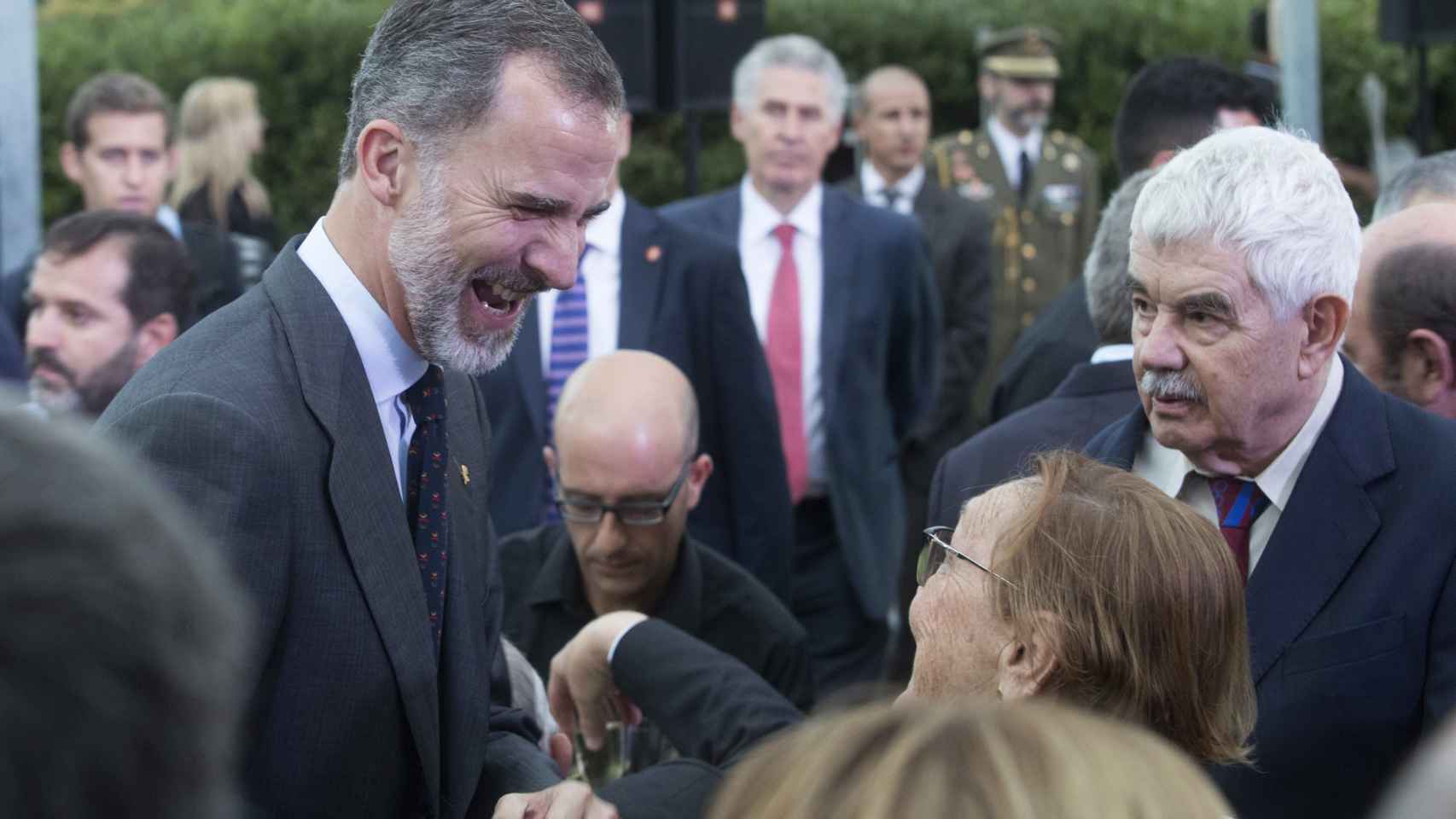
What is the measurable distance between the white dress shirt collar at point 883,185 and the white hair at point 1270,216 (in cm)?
592

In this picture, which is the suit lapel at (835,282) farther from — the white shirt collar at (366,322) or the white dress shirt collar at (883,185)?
the white shirt collar at (366,322)

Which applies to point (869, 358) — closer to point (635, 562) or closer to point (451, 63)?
point (635, 562)

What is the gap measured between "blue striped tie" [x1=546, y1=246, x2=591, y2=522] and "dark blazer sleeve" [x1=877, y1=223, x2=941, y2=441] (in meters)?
1.33

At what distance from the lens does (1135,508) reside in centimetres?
238

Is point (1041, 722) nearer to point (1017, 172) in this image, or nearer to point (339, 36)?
point (1017, 172)

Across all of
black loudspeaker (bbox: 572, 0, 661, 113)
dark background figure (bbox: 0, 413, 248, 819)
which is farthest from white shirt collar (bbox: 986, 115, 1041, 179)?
dark background figure (bbox: 0, 413, 248, 819)

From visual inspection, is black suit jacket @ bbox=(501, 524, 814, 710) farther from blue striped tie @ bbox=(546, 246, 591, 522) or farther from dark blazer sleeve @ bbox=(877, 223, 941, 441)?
dark blazer sleeve @ bbox=(877, 223, 941, 441)

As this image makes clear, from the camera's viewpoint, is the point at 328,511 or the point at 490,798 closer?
the point at 328,511

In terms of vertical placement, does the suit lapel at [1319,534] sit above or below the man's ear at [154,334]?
above

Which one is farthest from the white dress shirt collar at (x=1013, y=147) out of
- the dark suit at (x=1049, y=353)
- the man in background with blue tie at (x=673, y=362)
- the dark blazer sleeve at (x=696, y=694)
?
the dark blazer sleeve at (x=696, y=694)

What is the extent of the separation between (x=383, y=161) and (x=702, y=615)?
69.6 inches

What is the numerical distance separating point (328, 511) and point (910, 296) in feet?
14.4

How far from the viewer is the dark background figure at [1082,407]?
3723 mm

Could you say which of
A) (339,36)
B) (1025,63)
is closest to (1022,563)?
(1025,63)
